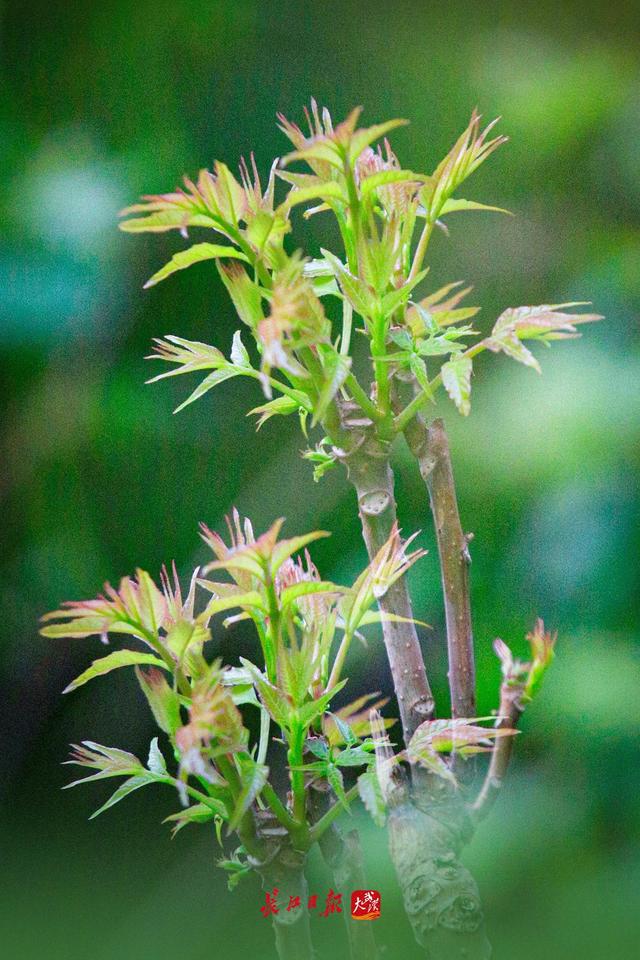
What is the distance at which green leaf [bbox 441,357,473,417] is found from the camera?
13.6 inches

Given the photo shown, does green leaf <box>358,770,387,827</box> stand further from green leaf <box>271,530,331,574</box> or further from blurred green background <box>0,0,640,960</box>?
blurred green background <box>0,0,640,960</box>

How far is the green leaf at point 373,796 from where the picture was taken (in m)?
0.35

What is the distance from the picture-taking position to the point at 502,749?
0.39 meters

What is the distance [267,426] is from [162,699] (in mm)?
291

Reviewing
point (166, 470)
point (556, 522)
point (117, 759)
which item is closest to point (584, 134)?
point (556, 522)

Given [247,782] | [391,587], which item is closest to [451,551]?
[391,587]

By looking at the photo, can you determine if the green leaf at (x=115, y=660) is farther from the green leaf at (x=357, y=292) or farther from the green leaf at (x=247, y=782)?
the green leaf at (x=357, y=292)

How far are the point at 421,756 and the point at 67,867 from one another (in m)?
0.32

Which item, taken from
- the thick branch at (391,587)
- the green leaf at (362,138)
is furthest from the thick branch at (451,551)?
the green leaf at (362,138)

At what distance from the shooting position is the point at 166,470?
62 centimetres

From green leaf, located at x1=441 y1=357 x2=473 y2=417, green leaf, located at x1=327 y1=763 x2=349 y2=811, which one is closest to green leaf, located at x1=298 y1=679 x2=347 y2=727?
green leaf, located at x1=327 y1=763 x2=349 y2=811

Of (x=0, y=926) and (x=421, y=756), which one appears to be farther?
(x=0, y=926)

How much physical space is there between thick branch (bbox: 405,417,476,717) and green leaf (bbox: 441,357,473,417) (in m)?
0.05

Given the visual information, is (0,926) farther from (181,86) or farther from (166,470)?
(181,86)
